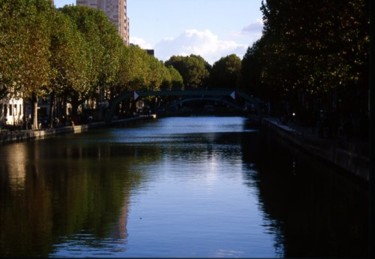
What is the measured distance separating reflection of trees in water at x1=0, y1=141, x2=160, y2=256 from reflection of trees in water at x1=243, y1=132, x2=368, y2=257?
154 inches

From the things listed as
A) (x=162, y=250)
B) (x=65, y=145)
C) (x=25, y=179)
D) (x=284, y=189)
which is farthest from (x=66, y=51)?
(x=162, y=250)

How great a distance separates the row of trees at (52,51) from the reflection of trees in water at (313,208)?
33.6 meters

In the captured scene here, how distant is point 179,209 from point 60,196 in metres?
5.48

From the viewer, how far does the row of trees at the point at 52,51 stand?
72.2 metres

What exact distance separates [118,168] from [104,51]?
3198 inches

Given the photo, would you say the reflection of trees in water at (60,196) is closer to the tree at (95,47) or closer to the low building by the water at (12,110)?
the tree at (95,47)

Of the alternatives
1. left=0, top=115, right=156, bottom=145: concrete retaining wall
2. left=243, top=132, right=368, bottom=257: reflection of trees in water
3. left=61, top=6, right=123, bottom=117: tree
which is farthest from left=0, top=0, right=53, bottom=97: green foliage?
left=243, top=132, right=368, bottom=257: reflection of trees in water

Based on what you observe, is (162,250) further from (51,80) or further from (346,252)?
(51,80)

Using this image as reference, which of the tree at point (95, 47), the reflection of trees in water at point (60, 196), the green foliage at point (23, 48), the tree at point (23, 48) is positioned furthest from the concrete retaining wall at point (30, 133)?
the reflection of trees in water at point (60, 196)

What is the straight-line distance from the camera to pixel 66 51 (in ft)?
302

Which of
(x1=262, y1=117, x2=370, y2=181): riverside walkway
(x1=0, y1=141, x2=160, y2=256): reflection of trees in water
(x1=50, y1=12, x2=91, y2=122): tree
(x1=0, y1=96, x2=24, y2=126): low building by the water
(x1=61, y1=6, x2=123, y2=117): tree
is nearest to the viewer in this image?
(x1=0, y1=141, x2=160, y2=256): reflection of trees in water

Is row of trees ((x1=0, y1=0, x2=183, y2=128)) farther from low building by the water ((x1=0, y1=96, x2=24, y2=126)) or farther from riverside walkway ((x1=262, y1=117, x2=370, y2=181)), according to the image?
riverside walkway ((x1=262, y1=117, x2=370, y2=181))

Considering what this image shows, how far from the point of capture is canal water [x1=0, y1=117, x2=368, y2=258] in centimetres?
1830

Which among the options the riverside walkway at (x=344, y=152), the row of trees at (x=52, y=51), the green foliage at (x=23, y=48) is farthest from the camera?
the row of trees at (x=52, y=51)
